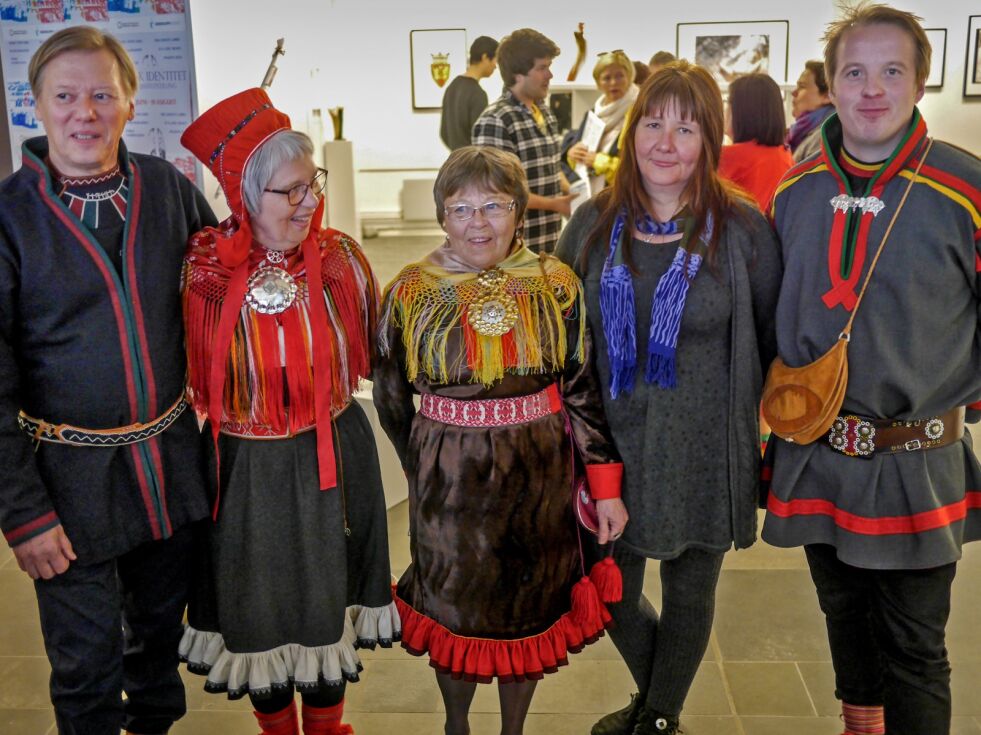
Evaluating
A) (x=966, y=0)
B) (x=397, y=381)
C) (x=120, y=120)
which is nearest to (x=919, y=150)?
(x=397, y=381)

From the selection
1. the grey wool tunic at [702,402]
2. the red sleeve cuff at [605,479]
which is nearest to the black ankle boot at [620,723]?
the grey wool tunic at [702,402]

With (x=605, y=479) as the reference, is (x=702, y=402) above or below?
above

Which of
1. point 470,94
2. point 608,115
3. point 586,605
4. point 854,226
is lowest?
point 586,605

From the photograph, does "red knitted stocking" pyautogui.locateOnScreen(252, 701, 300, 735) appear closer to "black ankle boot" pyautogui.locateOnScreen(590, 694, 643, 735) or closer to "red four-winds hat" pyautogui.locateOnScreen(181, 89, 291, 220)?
"black ankle boot" pyautogui.locateOnScreen(590, 694, 643, 735)

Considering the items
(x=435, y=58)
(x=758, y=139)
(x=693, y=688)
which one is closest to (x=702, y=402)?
(x=693, y=688)

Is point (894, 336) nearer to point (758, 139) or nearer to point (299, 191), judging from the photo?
point (299, 191)

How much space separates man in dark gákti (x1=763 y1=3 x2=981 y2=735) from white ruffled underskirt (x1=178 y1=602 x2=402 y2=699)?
0.96 m

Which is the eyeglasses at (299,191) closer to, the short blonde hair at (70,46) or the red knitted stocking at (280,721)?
the short blonde hair at (70,46)

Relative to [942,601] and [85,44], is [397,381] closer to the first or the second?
[85,44]

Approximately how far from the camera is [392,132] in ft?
32.6

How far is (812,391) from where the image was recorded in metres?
1.98

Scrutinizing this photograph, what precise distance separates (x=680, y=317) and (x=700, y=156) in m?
0.34

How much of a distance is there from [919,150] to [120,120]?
62.6 inches

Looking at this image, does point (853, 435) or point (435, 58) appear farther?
point (435, 58)
